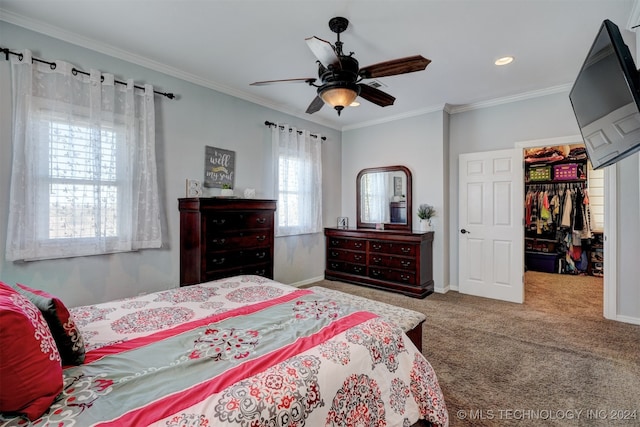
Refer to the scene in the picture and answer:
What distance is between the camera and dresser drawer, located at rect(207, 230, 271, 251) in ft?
10.3

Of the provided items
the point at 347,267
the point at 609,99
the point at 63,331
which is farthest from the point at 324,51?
the point at 347,267

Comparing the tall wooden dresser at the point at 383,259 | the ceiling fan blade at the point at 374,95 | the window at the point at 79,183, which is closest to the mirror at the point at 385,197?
the tall wooden dresser at the point at 383,259

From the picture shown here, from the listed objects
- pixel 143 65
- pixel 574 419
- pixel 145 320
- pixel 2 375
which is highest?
pixel 143 65

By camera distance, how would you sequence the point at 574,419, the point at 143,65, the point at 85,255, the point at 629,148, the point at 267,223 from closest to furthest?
the point at 629,148, the point at 574,419, the point at 85,255, the point at 143,65, the point at 267,223

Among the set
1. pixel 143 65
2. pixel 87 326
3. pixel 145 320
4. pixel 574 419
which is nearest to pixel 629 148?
pixel 574 419

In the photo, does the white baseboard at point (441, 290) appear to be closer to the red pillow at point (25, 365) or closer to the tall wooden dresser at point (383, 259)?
the tall wooden dresser at point (383, 259)

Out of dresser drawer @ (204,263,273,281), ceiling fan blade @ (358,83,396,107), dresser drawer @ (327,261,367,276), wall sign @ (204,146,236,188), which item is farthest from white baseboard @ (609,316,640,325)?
wall sign @ (204,146,236,188)

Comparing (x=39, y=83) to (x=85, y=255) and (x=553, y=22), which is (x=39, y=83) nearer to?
(x=85, y=255)

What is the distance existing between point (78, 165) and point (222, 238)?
139 centimetres

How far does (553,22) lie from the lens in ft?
7.85

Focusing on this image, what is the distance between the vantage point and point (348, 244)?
16.0 feet

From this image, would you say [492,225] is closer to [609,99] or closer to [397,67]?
[609,99]

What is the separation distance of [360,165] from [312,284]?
2.20 meters

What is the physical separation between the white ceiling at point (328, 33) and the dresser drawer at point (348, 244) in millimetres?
2354
